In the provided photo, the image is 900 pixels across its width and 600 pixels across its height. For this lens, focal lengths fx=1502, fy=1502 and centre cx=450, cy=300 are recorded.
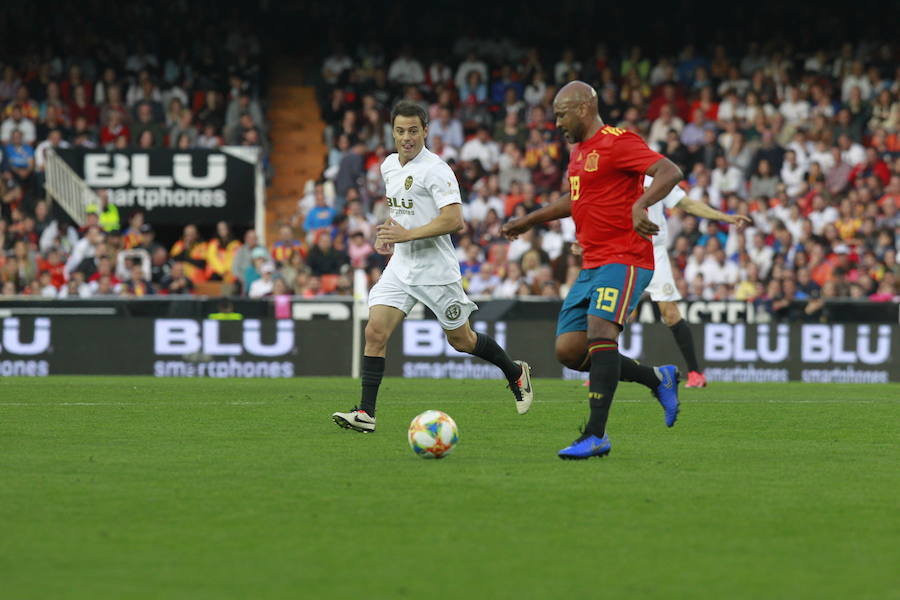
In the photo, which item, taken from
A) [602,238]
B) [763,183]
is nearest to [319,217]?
[763,183]

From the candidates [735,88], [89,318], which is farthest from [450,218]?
[735,88]

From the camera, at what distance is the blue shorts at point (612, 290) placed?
27.4ft

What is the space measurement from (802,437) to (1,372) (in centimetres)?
1238

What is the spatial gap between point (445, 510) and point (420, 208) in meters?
4.12

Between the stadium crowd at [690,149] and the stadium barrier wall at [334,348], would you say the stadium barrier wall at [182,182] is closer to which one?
the stadium crowd at [690,149]

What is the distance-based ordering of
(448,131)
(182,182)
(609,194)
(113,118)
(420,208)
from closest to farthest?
(609,194)
(420,208)
(182,182)
(113,118)
(448,131)

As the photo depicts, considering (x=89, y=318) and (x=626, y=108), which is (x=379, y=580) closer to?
Answer: (x=89, y=318)

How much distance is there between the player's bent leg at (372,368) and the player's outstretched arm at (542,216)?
1159 mm

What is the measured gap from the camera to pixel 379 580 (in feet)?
15.7

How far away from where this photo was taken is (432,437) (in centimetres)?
815

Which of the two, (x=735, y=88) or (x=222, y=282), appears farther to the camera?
(x=735, y=88)

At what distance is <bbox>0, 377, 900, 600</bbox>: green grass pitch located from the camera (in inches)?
189

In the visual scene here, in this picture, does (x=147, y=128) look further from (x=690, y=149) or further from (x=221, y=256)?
(x=690, y=149)

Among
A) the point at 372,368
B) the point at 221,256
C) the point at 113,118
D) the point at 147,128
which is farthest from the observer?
the point at 113,118
